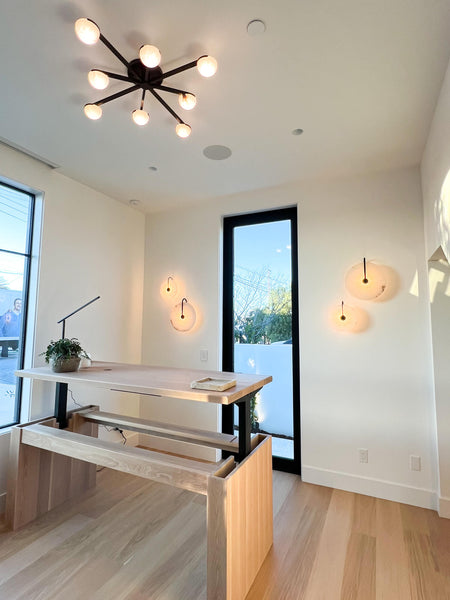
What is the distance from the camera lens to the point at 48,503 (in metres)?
2.41

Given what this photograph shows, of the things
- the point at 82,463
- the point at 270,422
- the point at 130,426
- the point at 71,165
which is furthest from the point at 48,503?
the point at 71,165

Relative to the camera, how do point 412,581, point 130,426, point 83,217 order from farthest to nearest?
1. point 83,217
2. point 130,426
3. point 412,581

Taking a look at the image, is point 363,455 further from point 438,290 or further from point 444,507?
point 438,290

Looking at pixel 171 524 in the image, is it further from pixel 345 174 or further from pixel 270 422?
pixel 345 174

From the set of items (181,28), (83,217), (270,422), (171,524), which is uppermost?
(181,28)

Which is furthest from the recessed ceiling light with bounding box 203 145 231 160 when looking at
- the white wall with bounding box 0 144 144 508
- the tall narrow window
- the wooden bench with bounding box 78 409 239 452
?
the wooden bench with bounding box 78 409 239 452

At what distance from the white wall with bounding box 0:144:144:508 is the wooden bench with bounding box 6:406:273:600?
1.02 ft

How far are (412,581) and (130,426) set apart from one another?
80.3 inches

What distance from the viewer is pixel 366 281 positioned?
271 cm

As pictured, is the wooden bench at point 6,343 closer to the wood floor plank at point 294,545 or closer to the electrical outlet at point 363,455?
the wood floor plank at point 294,545

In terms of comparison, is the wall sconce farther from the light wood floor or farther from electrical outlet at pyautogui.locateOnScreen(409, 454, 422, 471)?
the light wood floor

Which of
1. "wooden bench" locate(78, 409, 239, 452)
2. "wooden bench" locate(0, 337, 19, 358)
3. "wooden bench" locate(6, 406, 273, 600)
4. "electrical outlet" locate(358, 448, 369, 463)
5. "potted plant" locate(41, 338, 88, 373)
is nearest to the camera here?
"wooden bench" locate(6, 406, 273, 600)

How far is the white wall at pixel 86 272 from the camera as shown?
275cm

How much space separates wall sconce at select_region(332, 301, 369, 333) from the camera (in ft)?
9.18
